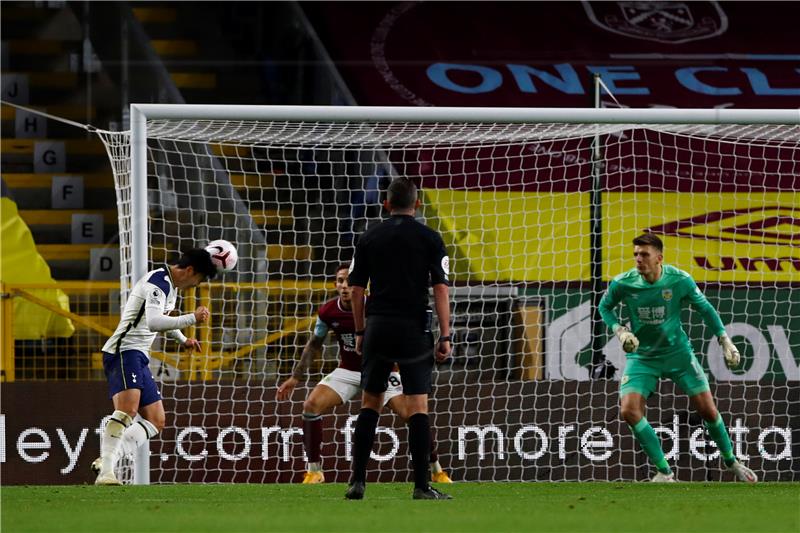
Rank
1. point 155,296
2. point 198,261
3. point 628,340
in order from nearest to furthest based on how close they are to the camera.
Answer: point 155,296 → point 198,261 → point 628,340

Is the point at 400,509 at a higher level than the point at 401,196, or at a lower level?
lower

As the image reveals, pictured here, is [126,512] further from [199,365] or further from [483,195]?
[483,195]

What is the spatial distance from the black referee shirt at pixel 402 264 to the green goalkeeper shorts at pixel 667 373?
288cm

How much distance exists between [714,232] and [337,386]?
215 inches

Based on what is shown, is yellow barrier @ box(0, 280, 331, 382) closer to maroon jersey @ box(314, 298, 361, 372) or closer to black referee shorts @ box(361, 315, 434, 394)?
maroon jersey @ box(314, 298, 361, 372)

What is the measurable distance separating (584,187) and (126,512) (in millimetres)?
8506

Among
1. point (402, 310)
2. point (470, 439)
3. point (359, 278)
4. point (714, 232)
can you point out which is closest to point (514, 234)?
point (714, 232)

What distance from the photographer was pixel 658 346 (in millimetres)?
10148

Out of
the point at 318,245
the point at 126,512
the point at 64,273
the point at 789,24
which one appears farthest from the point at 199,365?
the point at 789,24

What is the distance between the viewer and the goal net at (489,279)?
11.6 m

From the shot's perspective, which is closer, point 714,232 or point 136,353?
point 136,353

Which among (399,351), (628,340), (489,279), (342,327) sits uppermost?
(489,279)

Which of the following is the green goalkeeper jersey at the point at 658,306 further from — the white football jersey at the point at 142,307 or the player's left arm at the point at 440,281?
the white football jersey at the point at 142,307

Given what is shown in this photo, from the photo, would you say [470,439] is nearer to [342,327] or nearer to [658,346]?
[342,327]
